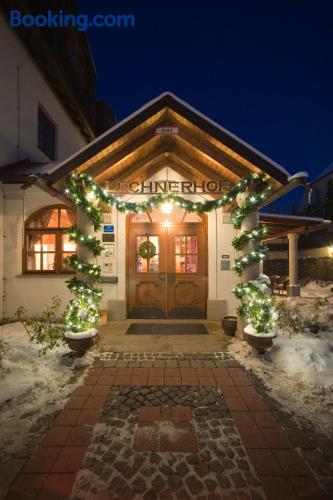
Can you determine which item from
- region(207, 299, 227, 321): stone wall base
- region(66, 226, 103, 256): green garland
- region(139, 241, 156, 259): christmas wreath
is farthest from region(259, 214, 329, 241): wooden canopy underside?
region(66, 226, 103, 256): green garland

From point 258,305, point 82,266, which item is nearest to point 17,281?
point 82,266

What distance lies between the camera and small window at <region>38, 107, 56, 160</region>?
9.31 meters

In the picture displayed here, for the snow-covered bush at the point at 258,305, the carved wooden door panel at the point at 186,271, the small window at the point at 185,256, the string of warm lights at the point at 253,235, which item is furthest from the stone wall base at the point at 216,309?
the string of warm lights at the point at 253,235

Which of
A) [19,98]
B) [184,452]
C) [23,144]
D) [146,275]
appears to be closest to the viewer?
[184,452]

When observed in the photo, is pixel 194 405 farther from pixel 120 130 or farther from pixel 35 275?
pixel 35 275

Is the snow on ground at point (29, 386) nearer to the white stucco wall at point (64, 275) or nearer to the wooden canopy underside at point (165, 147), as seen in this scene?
the white stucco wall at point (64, 275)

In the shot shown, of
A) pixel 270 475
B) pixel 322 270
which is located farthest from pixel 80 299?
pixel 322 270

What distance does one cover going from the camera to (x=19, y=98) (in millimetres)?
7805

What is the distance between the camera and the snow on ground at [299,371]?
3.13 meters

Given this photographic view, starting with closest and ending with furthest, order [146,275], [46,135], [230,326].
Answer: [230,326]
[146,275]
[46,135]

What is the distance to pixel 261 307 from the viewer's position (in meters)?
4.57

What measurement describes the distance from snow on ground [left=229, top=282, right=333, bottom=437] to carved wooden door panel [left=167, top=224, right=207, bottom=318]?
6.82ft

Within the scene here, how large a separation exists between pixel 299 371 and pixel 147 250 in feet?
15.2

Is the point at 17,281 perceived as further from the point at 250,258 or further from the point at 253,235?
the point at 253,235
